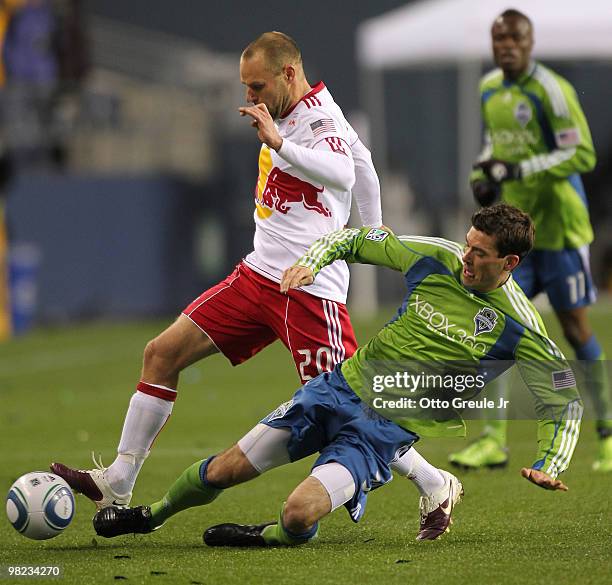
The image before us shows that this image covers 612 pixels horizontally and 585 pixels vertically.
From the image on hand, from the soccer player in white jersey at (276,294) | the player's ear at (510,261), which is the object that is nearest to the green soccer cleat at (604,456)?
the soccer player in white jersey at (276,294)

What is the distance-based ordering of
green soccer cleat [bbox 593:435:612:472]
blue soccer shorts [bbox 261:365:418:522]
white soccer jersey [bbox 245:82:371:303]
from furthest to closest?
green soccer cleat [bbox 593:435:612:472] → white soccer jersey [bbox 245:82:371:303] → blue soccer shorts [bbox 261:365:418:522]

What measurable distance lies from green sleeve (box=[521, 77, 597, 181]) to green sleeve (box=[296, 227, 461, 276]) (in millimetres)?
2073

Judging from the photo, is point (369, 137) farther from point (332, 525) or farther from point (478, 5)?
point (332, 525)

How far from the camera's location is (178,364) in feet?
18.8

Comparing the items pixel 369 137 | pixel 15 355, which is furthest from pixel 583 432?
pixel 369 137

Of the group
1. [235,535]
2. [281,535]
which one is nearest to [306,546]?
[281,535]

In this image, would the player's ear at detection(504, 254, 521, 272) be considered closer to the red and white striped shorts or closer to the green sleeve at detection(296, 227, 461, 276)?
the green sleeve at detection(296, 227, 461, 276)

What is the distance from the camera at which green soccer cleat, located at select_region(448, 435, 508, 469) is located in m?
7.16

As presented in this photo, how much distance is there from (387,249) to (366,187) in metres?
0.85

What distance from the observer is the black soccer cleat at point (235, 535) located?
5277 millimetres

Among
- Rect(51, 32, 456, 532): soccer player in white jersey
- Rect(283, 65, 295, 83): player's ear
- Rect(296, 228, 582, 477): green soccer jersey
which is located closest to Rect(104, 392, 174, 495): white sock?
Rect(51, 32, 456, 532): soccer player in white jersey

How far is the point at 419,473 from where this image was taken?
5512 millimetres

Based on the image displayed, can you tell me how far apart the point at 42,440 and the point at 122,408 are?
188 centimetres

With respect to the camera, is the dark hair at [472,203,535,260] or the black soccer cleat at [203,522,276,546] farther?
the black soccer cleat at [203,522,276,546]
